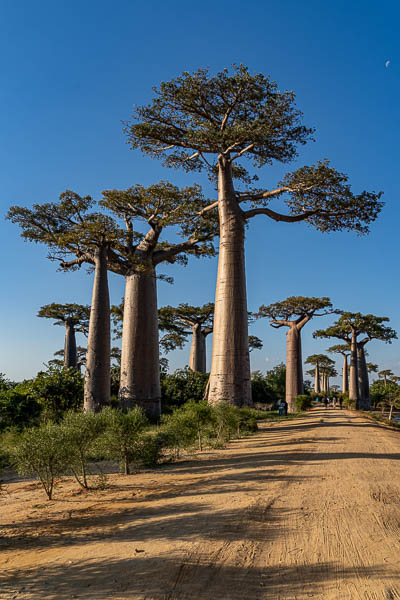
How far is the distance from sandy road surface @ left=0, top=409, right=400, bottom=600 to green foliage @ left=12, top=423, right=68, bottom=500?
38 centimetres

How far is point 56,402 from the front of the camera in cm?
1536

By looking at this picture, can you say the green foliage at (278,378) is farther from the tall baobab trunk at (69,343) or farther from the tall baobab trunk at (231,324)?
the tall baobab trunk at (231,324)

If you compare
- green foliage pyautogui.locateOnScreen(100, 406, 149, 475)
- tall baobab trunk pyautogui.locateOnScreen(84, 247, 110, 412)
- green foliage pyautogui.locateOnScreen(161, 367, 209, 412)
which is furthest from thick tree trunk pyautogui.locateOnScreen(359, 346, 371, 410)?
green foliage pyautogui.locateOnScreen(100, 406, 149, 475)

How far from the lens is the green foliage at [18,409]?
40.7 ft

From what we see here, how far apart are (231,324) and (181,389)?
11.0 metres

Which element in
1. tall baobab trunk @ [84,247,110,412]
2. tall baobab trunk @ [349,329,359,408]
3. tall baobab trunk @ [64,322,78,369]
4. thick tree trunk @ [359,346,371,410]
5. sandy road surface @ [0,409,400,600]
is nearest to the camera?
sandy road surface @ [0,409,400,600]

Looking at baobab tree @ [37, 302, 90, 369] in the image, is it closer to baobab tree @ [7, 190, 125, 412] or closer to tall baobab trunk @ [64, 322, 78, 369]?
tall baobab trunk @ [64, 322, 78, 369]

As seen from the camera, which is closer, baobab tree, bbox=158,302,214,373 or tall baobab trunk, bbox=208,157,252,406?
tall baobab trunk, bbox=208,157,252,406

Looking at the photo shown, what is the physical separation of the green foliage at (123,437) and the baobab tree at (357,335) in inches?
1025

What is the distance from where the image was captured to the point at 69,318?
2934 centimetres

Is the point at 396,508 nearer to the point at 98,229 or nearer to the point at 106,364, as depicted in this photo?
the point at 106,364

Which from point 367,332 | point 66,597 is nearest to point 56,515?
point 66,597

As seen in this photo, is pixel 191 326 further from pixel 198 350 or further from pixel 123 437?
pixel 123 437

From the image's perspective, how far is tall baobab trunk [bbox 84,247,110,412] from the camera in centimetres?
1341
